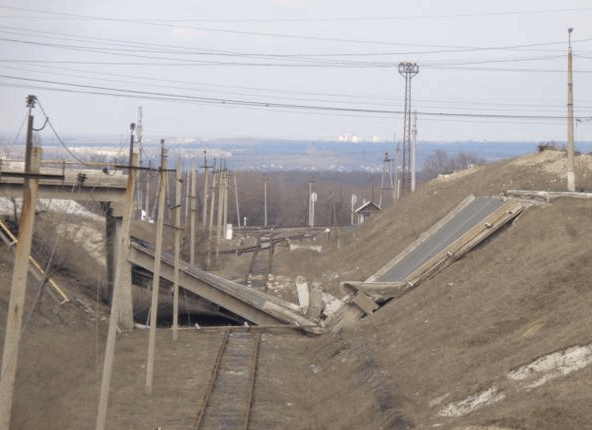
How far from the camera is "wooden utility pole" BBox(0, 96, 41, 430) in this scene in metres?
13.4

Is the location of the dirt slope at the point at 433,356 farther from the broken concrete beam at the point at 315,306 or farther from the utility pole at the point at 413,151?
the utility pole at the point at 413,151

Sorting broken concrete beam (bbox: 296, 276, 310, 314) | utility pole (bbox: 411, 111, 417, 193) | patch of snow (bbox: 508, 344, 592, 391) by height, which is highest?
utility pole (bbox: 411, 111, 417, 193)

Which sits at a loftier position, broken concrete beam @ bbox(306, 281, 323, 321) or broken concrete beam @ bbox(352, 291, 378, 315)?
broken concrete beam @ bbox(352, 291, 378, 315)

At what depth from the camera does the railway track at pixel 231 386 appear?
58.4 feet

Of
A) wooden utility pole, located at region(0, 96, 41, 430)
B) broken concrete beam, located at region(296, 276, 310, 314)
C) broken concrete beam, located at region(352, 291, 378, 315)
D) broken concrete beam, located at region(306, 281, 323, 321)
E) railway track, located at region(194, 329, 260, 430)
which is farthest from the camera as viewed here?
broken concrete beam, located at region(296, 276, 310, 314)

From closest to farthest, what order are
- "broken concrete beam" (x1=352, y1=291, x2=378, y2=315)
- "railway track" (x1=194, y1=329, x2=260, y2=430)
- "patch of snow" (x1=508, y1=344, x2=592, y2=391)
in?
"patch of snow" (x1=508, y1=344, x2=592, y2=391) → "railway track" (x1=194, y1=329, x2=260, y2=430) → "broken concrete beam" (x1=352, y1=291, x2=378, y2=315)

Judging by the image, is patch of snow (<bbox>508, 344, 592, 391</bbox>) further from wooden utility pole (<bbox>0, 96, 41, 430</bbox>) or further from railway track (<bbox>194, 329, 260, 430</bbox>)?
wooden utility pole (<bbox>0, 96, 41, 430</bbox>)

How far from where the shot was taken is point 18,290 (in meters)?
13.8

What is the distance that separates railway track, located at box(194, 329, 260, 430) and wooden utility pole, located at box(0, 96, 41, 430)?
4274mm

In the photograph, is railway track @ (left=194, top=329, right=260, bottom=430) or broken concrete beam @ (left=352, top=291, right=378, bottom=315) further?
broken concrete beam @ (left=352, top=291, right=378, bottom=315)

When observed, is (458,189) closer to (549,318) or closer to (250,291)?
(250,291)

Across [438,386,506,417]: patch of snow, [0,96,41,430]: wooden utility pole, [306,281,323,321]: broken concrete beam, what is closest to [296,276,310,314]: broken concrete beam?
[306,281,323,321]: broken concrete beam

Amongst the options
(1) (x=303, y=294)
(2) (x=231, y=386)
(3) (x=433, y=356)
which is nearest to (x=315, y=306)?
(1) (x=303, y=294)

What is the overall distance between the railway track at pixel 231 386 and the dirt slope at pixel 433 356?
0.34 metres
